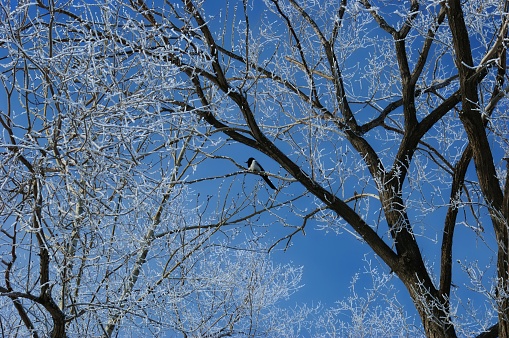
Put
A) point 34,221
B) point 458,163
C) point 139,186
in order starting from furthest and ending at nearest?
1. point 458,163
2. point 34,221
3. point 139,186

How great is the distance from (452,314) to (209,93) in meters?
2.52

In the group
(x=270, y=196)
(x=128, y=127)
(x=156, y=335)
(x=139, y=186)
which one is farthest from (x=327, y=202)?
(x=128, y=127)

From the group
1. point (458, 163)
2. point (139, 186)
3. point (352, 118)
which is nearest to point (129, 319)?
point (139, 186)

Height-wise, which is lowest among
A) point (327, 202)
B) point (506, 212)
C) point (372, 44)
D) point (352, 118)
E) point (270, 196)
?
point (506, 212)

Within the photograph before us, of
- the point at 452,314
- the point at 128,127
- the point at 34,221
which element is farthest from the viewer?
the point at 452,314

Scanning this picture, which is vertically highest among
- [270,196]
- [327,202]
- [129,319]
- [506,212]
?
[270,196]

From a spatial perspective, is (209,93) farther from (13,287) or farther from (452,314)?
(452,314)

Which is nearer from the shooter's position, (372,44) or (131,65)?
(131,65)

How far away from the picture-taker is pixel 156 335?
4.54 metres

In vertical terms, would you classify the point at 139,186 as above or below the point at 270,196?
below

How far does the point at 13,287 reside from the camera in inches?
133

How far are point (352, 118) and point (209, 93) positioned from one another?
145 centimetres

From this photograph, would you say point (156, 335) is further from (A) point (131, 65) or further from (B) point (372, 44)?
(B) point (372, 44)

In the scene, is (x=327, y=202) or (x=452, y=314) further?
(x=327, y=202)
